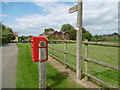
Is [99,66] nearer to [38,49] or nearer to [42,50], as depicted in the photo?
[42,50]

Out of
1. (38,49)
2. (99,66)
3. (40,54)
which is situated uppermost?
(38,49)

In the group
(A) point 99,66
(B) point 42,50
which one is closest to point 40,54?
(B) point 42,50

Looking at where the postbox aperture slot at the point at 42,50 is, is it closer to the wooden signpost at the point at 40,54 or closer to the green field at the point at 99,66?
the wooden signpost at the point at 40,54

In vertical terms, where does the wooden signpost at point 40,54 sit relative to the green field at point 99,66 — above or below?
above

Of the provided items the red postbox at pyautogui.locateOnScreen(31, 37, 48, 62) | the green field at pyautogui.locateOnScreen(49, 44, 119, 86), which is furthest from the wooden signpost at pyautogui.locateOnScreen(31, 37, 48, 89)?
the green field at pyautogui.locateOnScreen(49, 44, 119, 86)

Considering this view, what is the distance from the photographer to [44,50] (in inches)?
101

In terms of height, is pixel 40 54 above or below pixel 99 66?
above

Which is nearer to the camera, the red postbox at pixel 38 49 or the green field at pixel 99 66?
the red postbox at pixel 38 49

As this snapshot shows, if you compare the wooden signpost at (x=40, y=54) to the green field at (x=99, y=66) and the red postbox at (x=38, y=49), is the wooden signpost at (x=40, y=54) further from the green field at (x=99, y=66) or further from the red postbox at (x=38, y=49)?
the green field at (x=99, y=66)

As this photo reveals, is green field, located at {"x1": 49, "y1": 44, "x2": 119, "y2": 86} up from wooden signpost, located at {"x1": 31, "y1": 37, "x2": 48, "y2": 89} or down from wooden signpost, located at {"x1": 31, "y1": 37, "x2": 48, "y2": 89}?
down

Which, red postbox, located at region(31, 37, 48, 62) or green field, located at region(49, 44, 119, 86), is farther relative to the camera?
green field, located at region(49, 44, 119, 86)

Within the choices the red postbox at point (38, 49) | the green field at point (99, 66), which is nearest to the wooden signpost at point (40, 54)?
the red postbox at point (38, 49)

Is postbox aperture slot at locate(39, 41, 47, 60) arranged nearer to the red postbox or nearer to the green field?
the red postbox

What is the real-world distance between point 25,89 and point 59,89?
3.02ft
